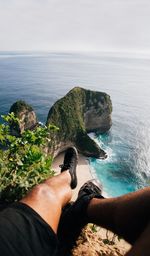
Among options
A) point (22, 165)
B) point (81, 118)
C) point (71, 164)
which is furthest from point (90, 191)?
point (81, 118)

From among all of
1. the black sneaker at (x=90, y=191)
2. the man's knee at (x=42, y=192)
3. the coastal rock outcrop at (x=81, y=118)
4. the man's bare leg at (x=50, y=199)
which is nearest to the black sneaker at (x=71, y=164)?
the black sneaker at (x=90, y=191)

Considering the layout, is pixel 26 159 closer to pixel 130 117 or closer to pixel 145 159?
pixel 145 159

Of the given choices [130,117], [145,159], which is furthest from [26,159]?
[130,117]

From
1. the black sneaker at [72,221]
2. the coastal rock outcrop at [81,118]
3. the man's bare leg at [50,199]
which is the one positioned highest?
the man's bare leg at [50,199]

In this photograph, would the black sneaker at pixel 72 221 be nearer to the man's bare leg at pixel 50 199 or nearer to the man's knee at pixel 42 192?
the man's bare leg at pixel 50 199

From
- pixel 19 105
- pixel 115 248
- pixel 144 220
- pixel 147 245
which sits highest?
pixel 147 245

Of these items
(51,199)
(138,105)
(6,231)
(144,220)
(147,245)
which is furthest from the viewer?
(138,105)

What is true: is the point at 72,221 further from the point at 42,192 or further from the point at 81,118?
the point at 81,118
